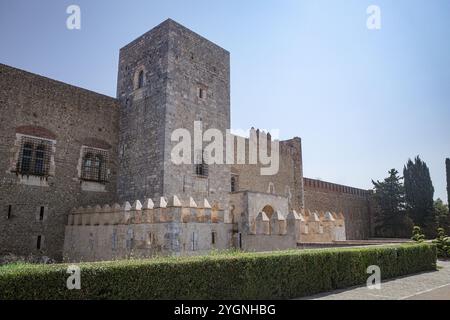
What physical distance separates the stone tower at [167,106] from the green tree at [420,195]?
28958 mm

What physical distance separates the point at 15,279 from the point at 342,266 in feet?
A: 25.3

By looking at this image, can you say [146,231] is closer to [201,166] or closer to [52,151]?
[201,166]

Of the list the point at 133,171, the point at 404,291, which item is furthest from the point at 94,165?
the point at 404,291

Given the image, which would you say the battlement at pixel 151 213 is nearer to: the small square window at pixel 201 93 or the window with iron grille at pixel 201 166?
the window with iron grille at pixel 201 166

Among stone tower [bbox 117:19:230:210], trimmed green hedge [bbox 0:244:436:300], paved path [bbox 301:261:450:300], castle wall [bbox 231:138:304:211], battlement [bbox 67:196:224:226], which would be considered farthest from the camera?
castle wall [bbox 231:138:304:211]

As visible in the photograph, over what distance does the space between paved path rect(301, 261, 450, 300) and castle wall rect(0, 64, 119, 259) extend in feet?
37.9

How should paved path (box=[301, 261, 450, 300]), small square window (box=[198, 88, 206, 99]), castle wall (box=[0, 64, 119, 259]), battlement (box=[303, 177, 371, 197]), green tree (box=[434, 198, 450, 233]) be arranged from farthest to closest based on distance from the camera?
green tree (box=[434, 198, 450, 233]) < battlement (box=[303, 177, 371, 197]) < small square window (box=[198, 88, 206, 99]) < castle wall (box=[0, 64, 119, 259]) < paved path (box=[301, 261, 450, 300])

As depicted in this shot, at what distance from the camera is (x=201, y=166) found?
15.5 meters

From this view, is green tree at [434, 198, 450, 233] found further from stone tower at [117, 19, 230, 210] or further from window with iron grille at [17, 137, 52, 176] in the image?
window with iron grille at [17, 137, 52, 176]

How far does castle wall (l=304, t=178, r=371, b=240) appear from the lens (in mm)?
31531

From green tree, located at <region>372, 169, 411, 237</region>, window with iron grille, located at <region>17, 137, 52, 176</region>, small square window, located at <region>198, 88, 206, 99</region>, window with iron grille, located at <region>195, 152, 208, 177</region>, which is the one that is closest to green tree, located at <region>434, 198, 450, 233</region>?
green tree, located at <region>372, 169, 411, 237</region>

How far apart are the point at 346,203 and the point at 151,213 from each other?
29.9 metres
